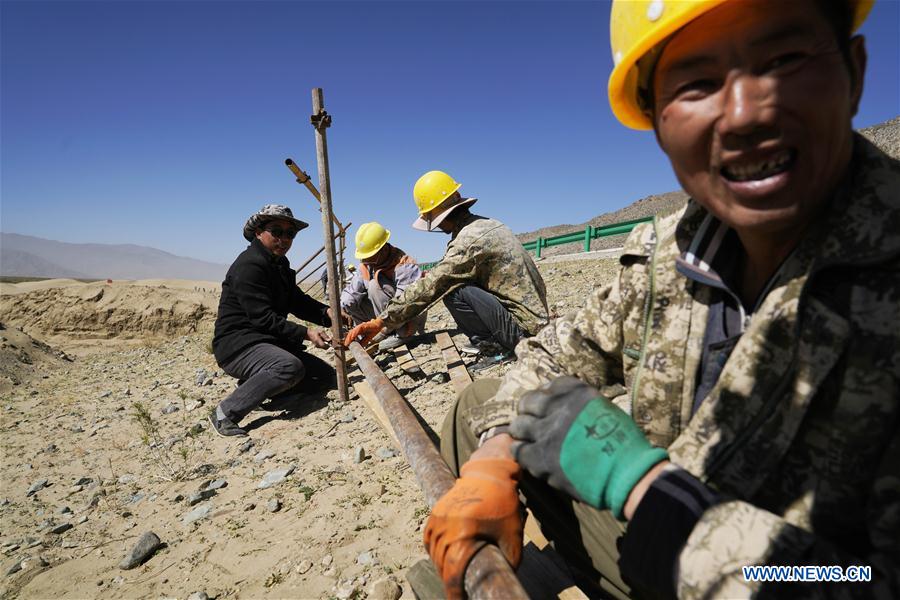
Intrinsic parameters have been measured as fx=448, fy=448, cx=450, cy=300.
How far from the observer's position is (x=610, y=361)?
4.96 ft

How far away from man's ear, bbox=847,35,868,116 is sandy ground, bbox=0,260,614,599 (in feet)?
7.72

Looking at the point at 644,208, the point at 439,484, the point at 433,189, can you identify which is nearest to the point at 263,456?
the point at 439,484

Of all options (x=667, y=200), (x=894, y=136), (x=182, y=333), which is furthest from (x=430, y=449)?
(x=667, y=200)

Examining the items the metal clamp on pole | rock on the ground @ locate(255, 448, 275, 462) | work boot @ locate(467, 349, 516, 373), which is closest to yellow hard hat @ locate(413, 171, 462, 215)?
the metal clamp on pole

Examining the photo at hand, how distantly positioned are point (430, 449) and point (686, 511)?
1.08 m

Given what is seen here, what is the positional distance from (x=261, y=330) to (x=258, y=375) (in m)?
0.60

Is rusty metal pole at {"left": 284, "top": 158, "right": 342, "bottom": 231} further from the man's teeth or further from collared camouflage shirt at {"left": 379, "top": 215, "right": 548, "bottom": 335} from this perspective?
the man's teeth

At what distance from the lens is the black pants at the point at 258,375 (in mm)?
4441

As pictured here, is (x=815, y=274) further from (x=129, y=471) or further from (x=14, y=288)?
(x=14, y=288)

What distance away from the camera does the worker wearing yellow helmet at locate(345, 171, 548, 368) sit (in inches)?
171

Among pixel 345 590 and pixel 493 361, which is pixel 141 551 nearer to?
pixel 345 590

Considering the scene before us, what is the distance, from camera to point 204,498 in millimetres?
3178

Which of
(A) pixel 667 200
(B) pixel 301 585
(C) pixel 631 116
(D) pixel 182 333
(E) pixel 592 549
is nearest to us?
(E) pixel 592 549

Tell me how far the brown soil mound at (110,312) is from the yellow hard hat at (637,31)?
15013mm
